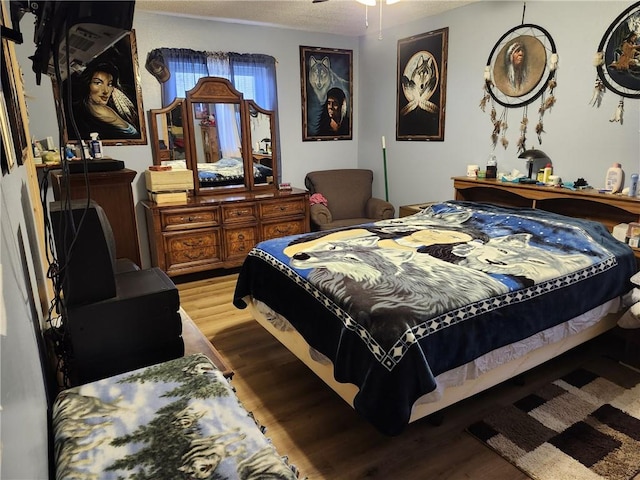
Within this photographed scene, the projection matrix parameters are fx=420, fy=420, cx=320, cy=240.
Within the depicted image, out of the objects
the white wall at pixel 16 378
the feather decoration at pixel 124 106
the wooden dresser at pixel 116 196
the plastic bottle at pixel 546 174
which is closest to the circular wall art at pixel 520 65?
the plastic bottle at pixel 546 174

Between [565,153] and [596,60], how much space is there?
62cm

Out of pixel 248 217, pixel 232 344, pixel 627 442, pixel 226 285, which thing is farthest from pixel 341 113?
pixel 627 442

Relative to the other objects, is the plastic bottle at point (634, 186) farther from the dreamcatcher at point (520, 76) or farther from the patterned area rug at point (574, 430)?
the patterned area rug at point (574, 430)

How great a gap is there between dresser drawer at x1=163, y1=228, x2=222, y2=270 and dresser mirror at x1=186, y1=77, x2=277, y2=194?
49 cm

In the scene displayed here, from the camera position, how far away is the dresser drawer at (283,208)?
4007 millimetres

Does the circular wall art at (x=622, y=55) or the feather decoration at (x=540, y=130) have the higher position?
the circular wall art at (x=622, y=55)

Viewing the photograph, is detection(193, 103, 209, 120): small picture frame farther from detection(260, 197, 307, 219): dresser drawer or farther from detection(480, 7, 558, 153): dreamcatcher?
detection(480, 7, 558, 153): dreamcatcher

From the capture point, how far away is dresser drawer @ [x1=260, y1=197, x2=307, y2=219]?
4.01 metres

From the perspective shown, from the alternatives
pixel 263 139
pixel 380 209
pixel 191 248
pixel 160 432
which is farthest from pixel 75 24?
pixel 380 209

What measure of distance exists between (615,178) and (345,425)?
226 cm

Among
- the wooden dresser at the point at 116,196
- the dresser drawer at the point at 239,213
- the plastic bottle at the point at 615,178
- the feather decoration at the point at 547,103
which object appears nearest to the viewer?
the plastic bottle at the point at 615,178

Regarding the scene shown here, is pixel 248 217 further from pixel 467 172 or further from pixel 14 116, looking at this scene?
pixel 14 116

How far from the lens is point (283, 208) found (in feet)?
13.5

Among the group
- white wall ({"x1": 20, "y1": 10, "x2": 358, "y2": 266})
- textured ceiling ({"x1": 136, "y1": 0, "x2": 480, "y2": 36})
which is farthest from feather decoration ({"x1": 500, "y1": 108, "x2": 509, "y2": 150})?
white wall ({"x1": 20, "y1": 10, "x2": 358, "y2": 266})
